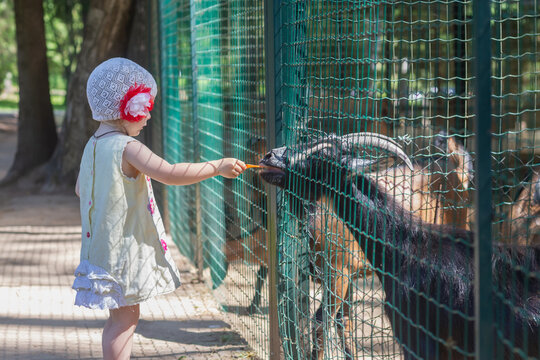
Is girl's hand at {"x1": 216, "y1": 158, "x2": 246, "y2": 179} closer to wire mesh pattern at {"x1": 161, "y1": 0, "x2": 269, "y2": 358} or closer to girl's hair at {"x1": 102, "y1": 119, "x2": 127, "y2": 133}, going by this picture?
girl's hair at {"x1": 102, "y1": 119, "x2": 127, "y2": 133}

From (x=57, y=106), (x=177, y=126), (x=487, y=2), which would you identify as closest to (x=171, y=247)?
(x=177, y=126)

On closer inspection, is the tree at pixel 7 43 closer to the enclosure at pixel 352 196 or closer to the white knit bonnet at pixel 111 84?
the enclosure at pixel 352 196

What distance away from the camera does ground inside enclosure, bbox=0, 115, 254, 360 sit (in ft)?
15.2

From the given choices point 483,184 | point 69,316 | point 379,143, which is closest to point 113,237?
point 379,143

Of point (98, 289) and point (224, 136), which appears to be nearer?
point (98, 289)

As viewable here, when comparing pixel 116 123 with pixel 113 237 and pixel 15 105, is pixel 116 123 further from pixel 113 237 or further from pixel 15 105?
pixel 15 105

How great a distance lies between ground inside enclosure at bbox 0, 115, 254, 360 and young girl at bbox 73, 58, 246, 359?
1295 millimetres

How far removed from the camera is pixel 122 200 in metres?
3.37

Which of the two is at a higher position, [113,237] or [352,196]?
[352,196]

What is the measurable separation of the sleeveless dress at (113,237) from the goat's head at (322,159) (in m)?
0.69

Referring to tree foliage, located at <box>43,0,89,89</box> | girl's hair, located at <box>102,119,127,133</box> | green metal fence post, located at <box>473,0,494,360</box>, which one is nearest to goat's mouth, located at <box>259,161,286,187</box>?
girl's hair, located at <box>102,119,127,133</box>

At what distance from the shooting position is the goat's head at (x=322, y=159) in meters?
3.21

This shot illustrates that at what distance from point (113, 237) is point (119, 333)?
0.49 meters

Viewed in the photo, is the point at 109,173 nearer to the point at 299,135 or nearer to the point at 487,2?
the point at 299,135
